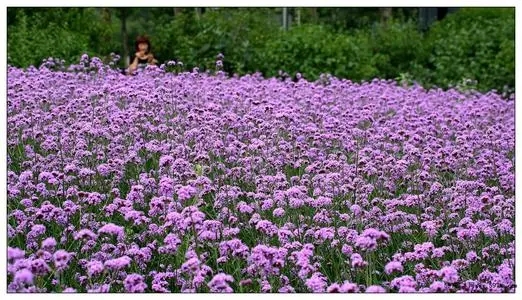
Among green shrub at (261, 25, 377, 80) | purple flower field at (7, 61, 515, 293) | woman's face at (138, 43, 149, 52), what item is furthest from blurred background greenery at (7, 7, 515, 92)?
purple flower field at (7, 61, 515, 293)

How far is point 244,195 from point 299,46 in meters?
8.04

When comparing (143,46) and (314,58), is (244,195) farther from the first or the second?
(314,58)

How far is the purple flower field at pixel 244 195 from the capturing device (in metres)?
3.59

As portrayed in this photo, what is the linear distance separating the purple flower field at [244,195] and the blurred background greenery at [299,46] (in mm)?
5369

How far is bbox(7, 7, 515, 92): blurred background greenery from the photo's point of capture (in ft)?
41.1

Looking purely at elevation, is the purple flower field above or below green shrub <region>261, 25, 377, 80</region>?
below

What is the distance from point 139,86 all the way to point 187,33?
812 cm

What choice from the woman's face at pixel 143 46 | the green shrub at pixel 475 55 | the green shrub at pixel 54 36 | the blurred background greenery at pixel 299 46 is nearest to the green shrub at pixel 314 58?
the blurred background greenery at pixel 299 46

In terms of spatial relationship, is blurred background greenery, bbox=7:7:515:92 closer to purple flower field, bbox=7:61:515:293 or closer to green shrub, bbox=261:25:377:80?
green shrub, bbox=261:25:377:80

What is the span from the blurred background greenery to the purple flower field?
5.37m

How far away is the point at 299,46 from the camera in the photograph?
12.7 metres

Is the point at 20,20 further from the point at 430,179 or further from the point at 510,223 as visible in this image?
the point at 510,223

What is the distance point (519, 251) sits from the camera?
12.9 feet

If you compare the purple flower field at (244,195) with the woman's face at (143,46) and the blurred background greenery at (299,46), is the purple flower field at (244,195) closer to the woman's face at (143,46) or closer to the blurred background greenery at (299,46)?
the woman's face at (143,46)
